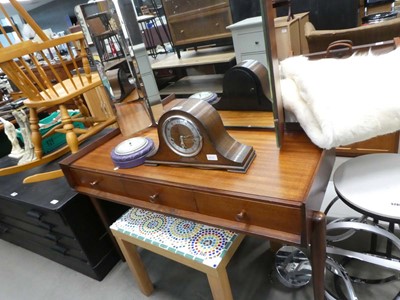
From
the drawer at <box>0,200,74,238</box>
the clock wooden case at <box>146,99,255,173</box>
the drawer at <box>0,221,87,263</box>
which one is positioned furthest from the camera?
the drawer at <box>0,221,87,263</box>

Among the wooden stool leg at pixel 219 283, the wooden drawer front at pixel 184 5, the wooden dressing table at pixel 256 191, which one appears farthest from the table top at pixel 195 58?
the wooden stool leg at pixel 219 283

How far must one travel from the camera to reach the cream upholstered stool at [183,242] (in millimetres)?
865

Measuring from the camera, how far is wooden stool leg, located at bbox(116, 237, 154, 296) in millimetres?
1124

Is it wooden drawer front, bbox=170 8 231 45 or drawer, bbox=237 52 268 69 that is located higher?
wooden drawer front, bbox=170 8 231 45

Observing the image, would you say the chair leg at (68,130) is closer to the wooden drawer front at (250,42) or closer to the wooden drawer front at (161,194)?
the wooden drawer front at (161,194)

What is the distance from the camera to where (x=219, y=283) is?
2.81 feet

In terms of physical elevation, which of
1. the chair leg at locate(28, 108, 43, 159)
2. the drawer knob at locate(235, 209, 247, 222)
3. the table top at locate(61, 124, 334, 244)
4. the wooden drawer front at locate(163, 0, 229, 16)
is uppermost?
the wooden drawer front at locate(163, 0, 229, 16)

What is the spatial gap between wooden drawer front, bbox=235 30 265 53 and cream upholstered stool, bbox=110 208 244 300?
608mm

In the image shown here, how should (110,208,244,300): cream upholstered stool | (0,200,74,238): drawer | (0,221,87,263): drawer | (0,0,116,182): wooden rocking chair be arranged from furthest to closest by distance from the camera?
(0,221,87,263): drawer → (0,200,74,238): drawer → (0,0,116,182): wooden rocking chair → (110,208,244,300): cream upholstered stool

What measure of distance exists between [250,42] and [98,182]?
730mm

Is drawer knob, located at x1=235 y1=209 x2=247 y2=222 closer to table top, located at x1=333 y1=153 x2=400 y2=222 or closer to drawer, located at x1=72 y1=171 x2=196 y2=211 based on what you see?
drawer, located at x1=72 y1=171 x2=196 y2=211

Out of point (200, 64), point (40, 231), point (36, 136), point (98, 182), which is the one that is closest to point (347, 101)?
point (200, 64)

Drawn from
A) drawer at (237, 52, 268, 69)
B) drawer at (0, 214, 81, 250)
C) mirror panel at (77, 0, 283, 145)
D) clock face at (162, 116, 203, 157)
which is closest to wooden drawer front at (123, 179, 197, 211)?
clock face at (162, 116, 203, 157)

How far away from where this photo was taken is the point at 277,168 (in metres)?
0.74
